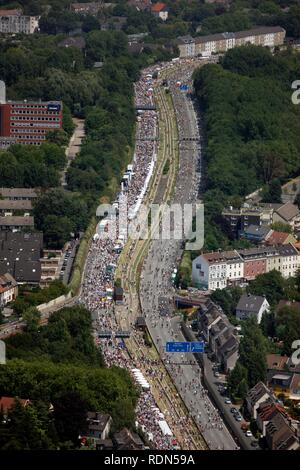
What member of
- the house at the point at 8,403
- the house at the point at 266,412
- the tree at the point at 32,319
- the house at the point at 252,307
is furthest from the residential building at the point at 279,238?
the house at the point at 8,403

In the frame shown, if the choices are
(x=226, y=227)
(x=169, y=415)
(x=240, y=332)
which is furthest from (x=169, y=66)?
(x=169, y=415)

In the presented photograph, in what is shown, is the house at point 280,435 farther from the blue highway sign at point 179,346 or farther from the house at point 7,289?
the house at point 7,289

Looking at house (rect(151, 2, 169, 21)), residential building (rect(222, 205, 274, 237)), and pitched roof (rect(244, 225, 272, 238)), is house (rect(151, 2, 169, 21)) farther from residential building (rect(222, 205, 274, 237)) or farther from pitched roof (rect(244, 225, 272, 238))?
pitched roof (rect(244, 225, 272, 238))

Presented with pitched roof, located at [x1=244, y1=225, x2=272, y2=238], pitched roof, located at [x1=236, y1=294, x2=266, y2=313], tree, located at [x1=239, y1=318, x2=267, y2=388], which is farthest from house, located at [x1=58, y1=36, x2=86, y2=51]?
tree, located at [x1=239, y1=318, x2=267, y2=388]

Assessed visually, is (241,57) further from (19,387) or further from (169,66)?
(19,387)

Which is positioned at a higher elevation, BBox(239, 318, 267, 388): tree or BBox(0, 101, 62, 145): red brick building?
BBox(0, 101, 62, 145): red brick building

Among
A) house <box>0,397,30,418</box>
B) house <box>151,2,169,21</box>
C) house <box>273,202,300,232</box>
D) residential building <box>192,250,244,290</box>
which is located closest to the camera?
house <box>0,397,30,418</box>

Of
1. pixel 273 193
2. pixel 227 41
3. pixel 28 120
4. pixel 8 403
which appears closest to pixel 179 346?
pixel 8 403
